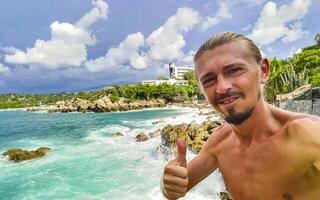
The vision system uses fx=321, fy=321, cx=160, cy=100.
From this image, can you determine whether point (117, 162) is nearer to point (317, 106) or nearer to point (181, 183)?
point (317, 106)

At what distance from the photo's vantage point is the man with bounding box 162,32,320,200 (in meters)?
1.73

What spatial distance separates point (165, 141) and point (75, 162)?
5.67 meters

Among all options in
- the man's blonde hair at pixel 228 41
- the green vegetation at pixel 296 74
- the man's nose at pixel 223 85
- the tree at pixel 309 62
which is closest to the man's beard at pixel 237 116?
the man's nose at pixel 223 85

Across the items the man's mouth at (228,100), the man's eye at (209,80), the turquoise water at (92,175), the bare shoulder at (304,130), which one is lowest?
the turquoise water at (92,175)

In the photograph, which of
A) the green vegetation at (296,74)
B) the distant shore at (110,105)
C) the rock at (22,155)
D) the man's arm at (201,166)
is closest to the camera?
the man's arm at (201,166)

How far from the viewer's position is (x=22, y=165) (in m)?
20.2

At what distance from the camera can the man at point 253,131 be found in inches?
68.2

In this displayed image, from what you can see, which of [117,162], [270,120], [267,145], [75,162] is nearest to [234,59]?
[270,120]

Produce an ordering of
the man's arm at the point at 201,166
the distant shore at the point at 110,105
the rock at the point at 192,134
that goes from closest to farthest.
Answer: the man's arm at the point at 201,166
the rock at the point at 192,134
the distant shore at the point at 110,105

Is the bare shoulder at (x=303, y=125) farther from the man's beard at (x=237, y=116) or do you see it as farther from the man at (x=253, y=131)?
the man's beard at (x=237, y=116)

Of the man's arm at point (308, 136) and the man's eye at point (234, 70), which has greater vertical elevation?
the man's eye at point (234, 70)

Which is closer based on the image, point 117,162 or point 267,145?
point 267,145

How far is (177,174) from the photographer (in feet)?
5.99

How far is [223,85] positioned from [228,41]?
0.98 ft
